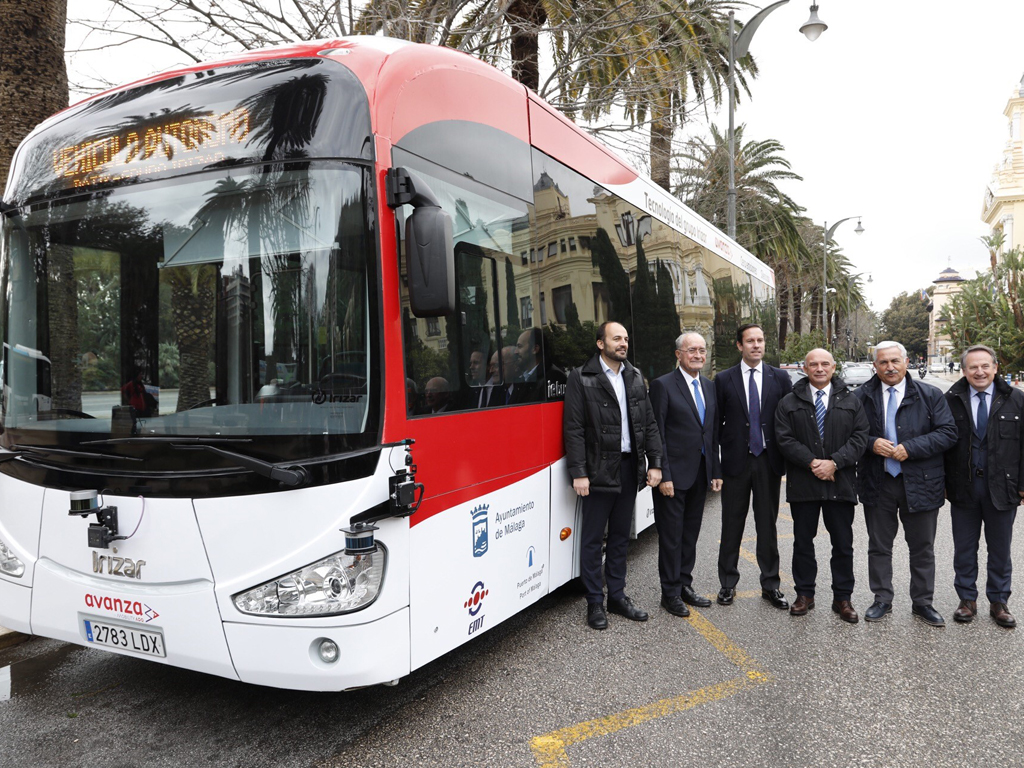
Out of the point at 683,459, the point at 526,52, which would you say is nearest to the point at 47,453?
the point at 683,459

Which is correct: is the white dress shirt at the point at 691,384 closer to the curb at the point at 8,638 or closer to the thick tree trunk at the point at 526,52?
the curb at the point at 8,638

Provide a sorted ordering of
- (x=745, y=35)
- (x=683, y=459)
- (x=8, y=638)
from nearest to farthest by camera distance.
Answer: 1. (x=8, y=638)
2. (x=683, y=459)
3. (x=745, y=35)

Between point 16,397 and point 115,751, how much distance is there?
1.68 meters

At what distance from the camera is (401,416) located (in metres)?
3.18

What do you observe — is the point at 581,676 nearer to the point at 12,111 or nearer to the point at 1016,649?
the point at 1016,649

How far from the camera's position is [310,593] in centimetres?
303

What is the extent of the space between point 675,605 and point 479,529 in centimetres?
199

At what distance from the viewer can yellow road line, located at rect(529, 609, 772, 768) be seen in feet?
10.8

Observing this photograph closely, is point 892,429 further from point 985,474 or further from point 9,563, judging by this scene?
point 9,563

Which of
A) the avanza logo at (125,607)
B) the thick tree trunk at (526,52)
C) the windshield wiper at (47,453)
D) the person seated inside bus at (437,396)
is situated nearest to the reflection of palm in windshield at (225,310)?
the windshield wiper at (47,453)

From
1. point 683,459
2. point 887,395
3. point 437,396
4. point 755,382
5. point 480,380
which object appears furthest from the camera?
point 755,382

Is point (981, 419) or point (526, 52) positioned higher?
point (526, 52)

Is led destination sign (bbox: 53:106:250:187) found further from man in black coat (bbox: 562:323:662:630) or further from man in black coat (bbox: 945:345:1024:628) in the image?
man in black coat (bbox: 945:345:1024:628)

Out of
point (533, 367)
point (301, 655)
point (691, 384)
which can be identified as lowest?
point (301, 655)
